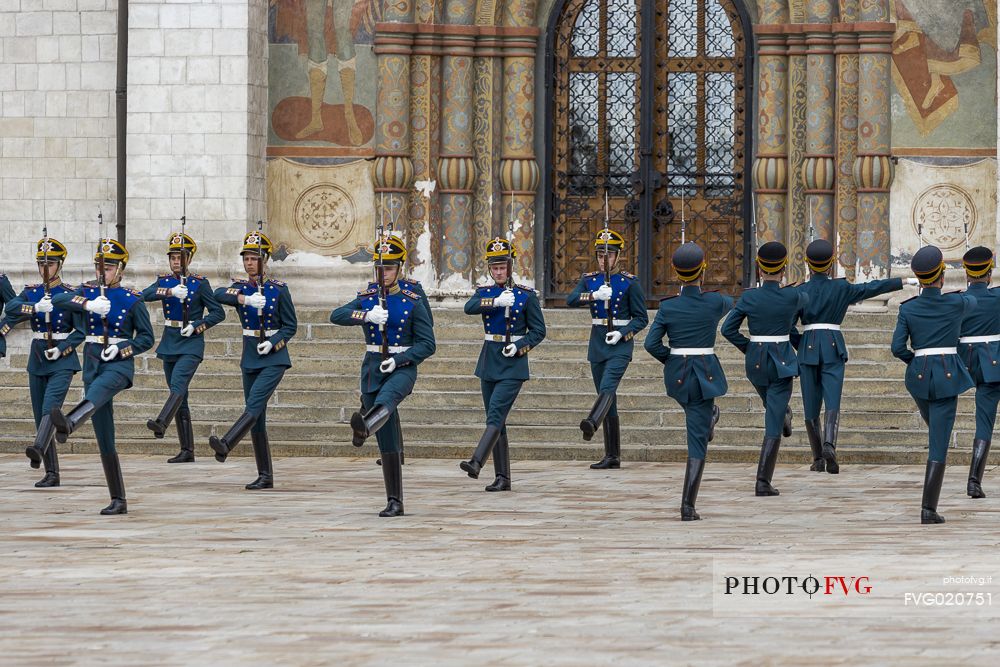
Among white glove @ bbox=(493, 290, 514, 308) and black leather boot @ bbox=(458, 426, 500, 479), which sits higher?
white glove @ bbox=(493, 290, 514, 308)

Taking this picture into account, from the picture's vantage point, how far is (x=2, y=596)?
852cm

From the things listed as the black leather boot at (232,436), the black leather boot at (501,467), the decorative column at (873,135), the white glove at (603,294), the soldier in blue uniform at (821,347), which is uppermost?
the decorative column at (873,135)

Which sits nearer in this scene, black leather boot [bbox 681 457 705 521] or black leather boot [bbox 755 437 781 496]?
black leather boot [bbox 681 457 705 521]

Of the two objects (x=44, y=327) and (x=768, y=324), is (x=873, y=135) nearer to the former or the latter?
(x=768, y=324)

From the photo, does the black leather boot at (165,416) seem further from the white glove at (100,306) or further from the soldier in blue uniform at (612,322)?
the soldier in blue uniform at (612,322)

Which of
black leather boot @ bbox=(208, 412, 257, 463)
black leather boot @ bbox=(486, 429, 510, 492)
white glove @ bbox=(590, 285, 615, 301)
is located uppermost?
white glove @ bbox=(590, 285, 615, 301)

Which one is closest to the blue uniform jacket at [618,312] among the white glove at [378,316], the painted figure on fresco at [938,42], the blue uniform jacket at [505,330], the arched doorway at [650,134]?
the blue uniform jacket at [505,330]

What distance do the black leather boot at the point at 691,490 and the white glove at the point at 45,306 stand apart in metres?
5.16

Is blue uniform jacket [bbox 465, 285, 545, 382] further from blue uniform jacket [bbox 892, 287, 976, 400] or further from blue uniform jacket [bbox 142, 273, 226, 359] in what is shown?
blue uniform jacket [bbox 892, 287, 976, 400]

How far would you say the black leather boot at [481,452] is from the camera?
496 inches

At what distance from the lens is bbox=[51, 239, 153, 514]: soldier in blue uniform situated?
38.9ft

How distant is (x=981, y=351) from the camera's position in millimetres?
12711

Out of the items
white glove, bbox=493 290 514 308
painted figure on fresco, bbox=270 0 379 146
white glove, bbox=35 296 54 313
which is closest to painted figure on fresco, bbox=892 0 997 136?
painted figure on fresco, bbox=270 0 379 146

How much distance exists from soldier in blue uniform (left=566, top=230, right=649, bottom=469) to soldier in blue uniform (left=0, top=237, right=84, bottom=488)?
12.4ft
